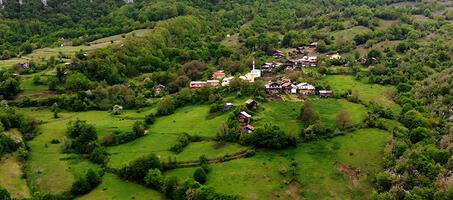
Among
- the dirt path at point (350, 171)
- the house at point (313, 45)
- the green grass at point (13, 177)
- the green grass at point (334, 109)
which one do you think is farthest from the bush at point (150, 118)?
the house at point (313, 45)

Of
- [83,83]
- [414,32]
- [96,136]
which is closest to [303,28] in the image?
[414,32]

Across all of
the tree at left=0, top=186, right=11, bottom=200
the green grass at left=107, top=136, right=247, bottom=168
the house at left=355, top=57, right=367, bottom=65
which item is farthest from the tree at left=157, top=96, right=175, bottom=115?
the house at left=355, top=57, right=367, bottom=65

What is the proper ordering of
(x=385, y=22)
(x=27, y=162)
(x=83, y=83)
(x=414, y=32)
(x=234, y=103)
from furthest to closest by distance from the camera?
1. (x=385, y=22)
2. (x=414, y=32)
3. (x=83, y=83)
4. (x=234, y=103)
5. (x=27, y=162)

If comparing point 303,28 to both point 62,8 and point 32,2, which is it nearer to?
point 62,8

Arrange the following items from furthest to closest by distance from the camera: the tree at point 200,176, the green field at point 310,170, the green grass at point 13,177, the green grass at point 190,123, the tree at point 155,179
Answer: the green grass at point 190,123
the tree at point 200,176
the tree at point 155,179
the green field at point 310,170
the green grass at point 13,177

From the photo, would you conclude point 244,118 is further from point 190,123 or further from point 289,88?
point 289,88

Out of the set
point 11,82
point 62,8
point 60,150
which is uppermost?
point 62,8

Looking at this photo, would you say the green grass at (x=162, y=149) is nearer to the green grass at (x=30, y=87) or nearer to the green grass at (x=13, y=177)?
the green grass at (x=13, y=177)

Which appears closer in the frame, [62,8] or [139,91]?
[139,91]
